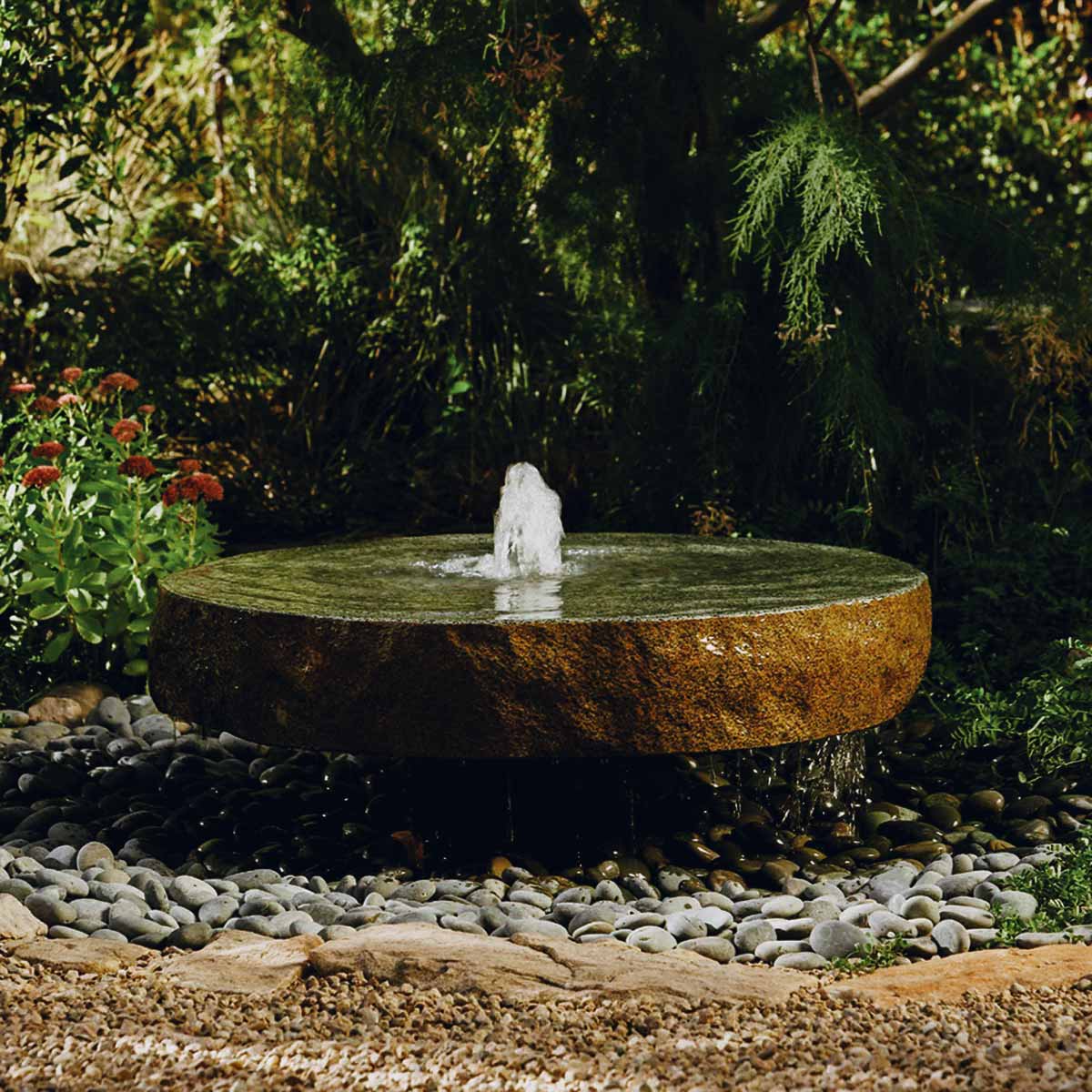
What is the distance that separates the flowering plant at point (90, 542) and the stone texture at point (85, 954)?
195 centimetres

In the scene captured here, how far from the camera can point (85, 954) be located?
2609mm

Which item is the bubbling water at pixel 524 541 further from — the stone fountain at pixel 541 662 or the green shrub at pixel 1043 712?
the green shrub at pixel 1043 712

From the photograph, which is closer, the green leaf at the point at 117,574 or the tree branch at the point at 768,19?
the green leaf at the point at 117,574

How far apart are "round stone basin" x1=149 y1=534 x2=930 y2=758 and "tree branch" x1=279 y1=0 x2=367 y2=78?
2.79m

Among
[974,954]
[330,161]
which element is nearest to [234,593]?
[974,954]

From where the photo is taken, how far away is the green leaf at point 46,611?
4.46m

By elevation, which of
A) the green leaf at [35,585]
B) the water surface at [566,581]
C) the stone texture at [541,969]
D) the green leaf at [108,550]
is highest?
the water surface at [566,581]

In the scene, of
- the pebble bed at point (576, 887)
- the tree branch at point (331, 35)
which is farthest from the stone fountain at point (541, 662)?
the tree branch at point (331, 35)

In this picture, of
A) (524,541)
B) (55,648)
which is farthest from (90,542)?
(524,541)

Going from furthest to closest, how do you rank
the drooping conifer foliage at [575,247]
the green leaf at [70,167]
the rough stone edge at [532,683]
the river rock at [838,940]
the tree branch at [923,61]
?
the tree branch at [923,61]
the green leaf at [70,167]
the drooping conifer foliage at [575,247]
the rough stone edge at [532,683]
the river rock at [838,940]

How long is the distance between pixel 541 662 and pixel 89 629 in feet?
6.72

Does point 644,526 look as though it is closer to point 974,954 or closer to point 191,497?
point 191,497

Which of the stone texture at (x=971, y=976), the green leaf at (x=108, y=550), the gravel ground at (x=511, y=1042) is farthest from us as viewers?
the green leaf at (x=108, y=550)

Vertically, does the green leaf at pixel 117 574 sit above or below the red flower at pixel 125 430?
below
